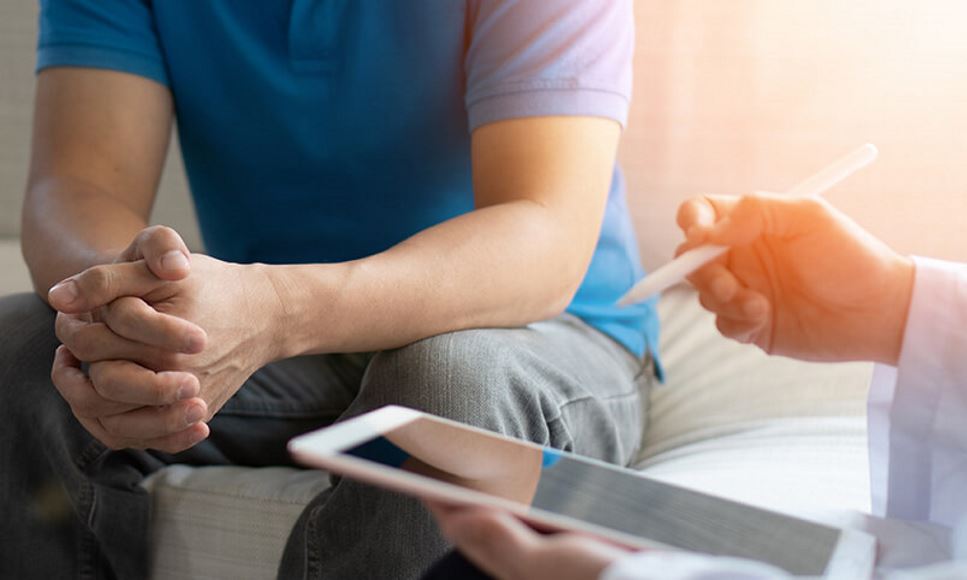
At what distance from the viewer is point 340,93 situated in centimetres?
98

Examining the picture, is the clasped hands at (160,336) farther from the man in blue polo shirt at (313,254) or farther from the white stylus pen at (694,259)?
the white stylus pen at (694,259)

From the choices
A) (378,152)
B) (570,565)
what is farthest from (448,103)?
(570,565)

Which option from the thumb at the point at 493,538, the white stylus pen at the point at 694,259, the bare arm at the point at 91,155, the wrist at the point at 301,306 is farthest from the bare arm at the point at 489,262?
the thumb at the point at 493,538

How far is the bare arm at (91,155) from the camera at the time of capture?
94 cm

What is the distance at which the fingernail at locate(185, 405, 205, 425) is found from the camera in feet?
2.35

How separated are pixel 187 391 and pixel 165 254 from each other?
91mm

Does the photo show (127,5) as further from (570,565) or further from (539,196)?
(570,565)

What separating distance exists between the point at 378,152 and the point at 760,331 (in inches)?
15.7

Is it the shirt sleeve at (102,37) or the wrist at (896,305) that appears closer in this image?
the wrist at (896,305)

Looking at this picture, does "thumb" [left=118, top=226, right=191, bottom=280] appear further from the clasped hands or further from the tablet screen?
the tablet screen

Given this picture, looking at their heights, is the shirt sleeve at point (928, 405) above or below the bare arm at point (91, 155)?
below

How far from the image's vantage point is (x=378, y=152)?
984 mm

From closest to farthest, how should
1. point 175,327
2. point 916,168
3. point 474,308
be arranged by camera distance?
point 175,327 < point 474,308 < point 916,168

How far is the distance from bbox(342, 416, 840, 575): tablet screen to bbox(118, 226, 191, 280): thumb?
249 mm
